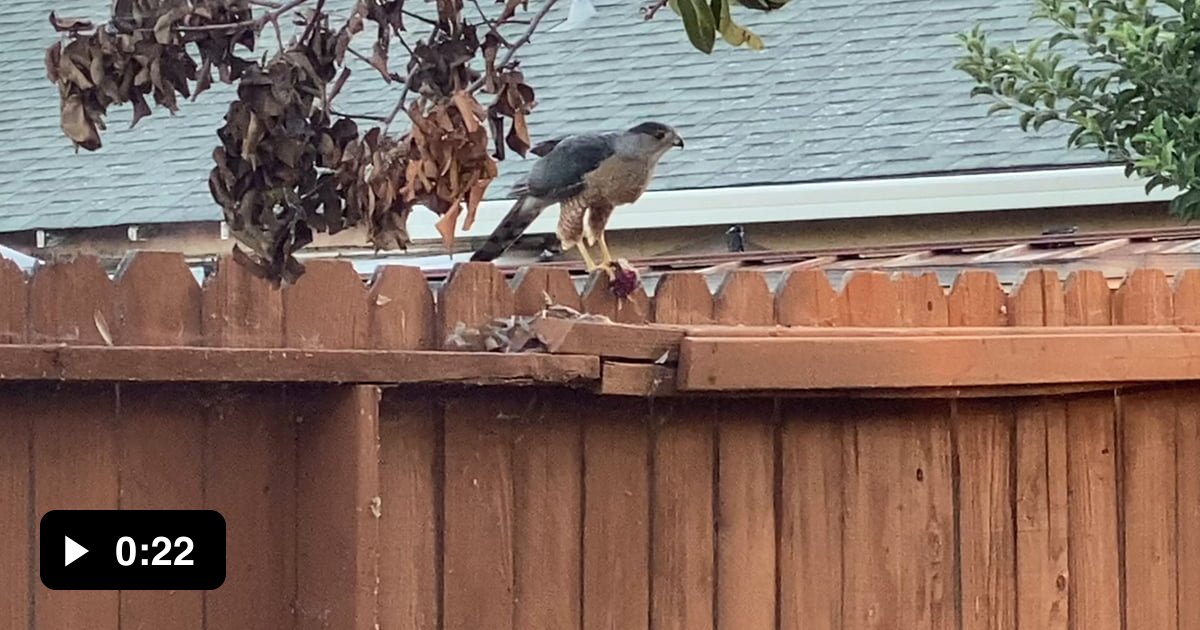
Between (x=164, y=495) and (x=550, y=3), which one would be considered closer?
(x=550, y=3)

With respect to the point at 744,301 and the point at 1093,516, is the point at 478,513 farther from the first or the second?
the point at 1093,516

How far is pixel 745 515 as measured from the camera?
3.08 metres

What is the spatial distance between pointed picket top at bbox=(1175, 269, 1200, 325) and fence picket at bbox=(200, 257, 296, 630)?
2.07m

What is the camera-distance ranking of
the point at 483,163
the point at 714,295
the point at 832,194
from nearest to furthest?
the point at 483,163 < the point at 714,295 < the point at 832,194

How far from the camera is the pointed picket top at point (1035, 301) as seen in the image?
11.3 feet

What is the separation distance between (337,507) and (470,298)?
1.41ft

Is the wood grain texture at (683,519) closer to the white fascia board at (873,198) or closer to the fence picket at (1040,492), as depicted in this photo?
the fence picket at (1040,492)

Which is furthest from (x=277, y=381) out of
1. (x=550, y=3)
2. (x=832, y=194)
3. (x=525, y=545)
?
(x=832, y=194)

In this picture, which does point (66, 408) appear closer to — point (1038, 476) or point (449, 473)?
point (449, 473)

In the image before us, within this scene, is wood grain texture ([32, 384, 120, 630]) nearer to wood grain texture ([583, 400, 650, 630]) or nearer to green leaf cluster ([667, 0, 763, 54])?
wood grain texture ([583, 400, 650, 630])

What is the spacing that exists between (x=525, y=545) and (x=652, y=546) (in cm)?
27

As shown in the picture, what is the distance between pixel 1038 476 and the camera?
3.40m

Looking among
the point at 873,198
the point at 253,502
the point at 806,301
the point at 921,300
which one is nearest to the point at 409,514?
the point at 253,502

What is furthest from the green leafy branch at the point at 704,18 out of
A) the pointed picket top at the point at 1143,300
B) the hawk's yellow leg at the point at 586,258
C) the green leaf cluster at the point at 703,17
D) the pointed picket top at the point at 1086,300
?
the pointed picket top at the point at 1143,300
